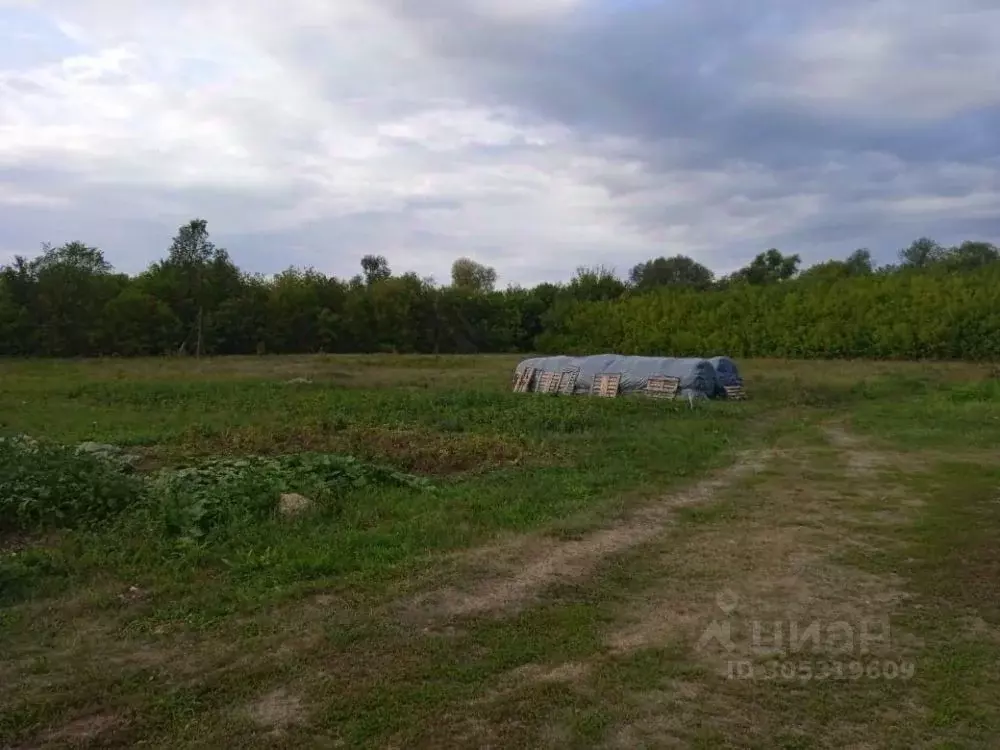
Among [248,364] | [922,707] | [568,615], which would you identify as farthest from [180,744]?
[248,364]

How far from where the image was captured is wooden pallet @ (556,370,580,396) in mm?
21094

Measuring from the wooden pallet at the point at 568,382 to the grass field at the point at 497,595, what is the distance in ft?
30.3

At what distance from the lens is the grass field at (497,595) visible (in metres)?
3.62

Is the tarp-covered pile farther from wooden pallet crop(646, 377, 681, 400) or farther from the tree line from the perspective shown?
the tree line

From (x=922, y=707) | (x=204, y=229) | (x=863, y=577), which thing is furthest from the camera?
(x=204, y=229)

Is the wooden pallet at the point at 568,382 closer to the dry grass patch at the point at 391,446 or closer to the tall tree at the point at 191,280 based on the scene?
the dry grass patch at the point at 391,446

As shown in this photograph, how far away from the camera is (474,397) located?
54.6 ft

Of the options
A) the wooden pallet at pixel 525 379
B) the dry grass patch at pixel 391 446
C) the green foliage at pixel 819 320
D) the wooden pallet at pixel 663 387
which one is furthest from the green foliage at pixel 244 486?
the green foliage at pixel 819 320

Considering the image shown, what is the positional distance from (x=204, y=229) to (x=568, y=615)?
109 ft

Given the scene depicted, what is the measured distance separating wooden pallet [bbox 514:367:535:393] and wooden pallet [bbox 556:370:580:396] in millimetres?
988

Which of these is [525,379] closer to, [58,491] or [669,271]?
[58,491]

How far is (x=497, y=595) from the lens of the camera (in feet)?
17.3

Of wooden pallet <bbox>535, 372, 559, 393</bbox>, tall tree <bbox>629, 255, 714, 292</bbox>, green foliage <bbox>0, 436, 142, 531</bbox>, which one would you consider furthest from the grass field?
tall tree <bbox>629, 255, 714, 292</bbox>

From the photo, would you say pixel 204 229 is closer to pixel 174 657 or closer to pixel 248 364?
pixel 248 364
